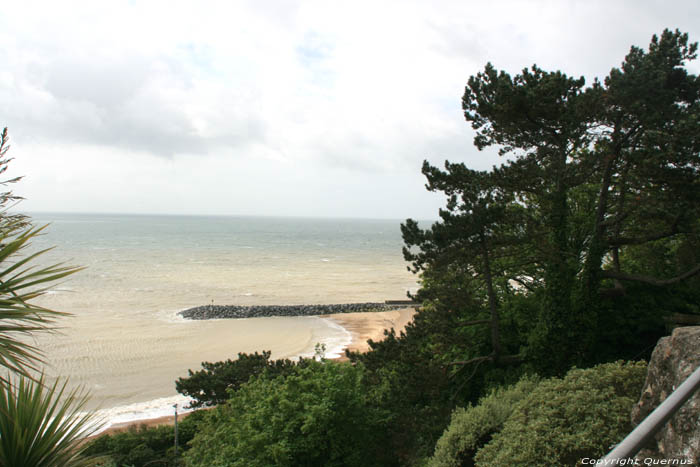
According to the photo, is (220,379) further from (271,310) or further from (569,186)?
(271,310)

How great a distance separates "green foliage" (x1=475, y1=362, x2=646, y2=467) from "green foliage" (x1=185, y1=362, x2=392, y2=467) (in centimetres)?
399

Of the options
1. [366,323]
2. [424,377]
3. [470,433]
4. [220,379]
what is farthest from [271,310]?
[470,433]

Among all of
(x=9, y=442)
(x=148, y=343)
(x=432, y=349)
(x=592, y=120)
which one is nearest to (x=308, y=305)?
(x=148, y=343)

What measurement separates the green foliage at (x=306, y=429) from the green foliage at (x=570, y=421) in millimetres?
3989

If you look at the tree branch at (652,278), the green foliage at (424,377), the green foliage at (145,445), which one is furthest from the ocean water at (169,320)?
the tree branch at (652,278)

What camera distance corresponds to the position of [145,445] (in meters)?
14.6

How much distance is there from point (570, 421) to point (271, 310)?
38780mm

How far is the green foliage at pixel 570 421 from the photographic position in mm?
5527

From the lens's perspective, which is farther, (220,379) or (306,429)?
(220,379)

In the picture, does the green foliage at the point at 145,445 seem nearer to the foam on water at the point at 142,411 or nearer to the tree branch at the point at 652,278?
the foam on water at the point at 142,411

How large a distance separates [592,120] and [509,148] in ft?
8.01

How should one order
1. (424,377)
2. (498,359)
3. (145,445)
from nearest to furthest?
(424,377) → (498,359) → (145,445)

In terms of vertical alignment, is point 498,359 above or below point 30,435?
below

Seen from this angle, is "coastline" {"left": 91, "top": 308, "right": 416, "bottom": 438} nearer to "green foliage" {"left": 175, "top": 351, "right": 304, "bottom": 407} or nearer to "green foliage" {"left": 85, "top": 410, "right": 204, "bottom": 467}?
"green foliage" {"left": 175, "top": 351, "right": 304, "bottom": 407}
